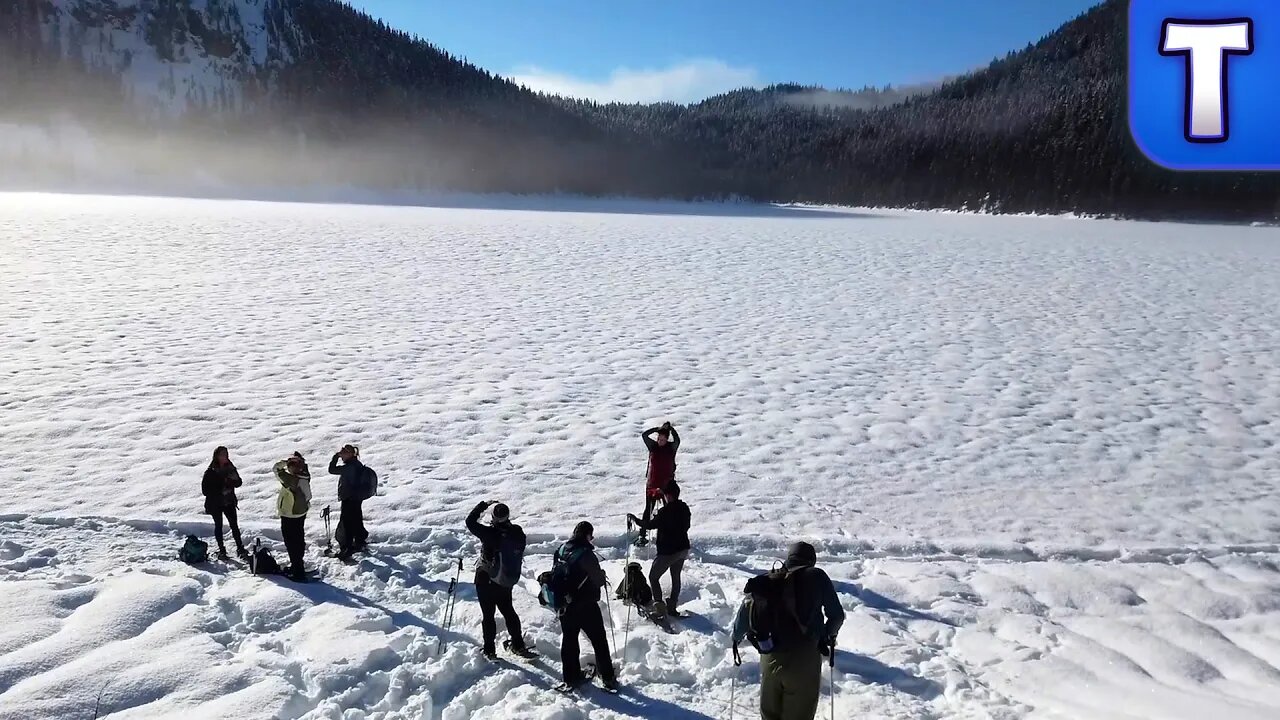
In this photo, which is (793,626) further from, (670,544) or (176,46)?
(176,46)

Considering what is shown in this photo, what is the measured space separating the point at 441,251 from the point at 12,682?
3077cm

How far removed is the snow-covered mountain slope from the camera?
122500mm

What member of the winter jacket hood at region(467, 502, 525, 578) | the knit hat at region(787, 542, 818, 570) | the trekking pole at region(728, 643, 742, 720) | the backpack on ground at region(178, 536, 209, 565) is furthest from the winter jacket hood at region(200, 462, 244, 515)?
the knit hat at region(787, 542, 818, 570)

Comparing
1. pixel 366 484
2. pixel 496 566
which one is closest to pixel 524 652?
pixel 496 566

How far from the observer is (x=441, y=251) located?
35.1 m

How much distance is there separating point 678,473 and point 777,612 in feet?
20.5

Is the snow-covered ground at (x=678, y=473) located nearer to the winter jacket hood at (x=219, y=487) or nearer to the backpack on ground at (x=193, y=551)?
the backpack on ground at (x=193, y=551)

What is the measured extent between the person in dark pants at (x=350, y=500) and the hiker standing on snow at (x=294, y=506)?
0.33 meters

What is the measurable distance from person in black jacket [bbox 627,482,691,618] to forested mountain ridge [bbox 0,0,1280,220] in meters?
93.8

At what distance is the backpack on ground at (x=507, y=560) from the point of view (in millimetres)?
5918

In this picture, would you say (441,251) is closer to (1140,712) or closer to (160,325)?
(160,325)

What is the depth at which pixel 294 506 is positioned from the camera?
23.9 ft

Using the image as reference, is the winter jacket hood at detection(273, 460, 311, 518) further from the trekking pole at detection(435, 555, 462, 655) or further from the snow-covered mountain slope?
the snow-covered mountain slope

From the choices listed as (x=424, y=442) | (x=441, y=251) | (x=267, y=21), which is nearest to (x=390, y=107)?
(x=267, y=21)
